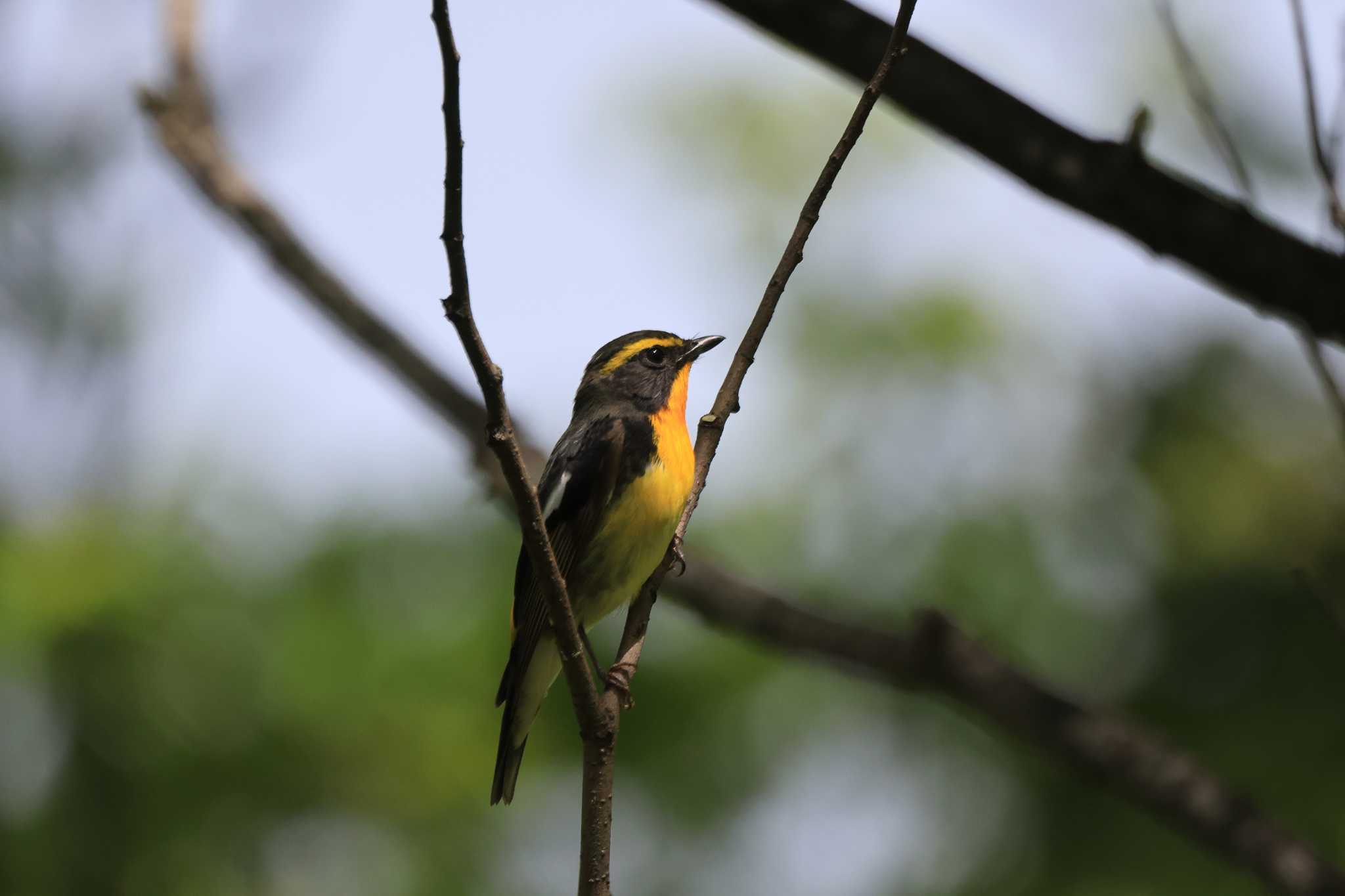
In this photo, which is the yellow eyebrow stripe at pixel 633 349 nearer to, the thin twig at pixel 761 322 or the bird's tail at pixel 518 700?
the bird's tail at pixel 518 700

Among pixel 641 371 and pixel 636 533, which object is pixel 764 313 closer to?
pixel 636 533

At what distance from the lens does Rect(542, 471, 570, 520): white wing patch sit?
4090mm

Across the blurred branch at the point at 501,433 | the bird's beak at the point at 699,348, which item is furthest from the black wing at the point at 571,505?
the blurred branch at the point at 501,433

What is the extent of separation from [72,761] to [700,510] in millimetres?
3819

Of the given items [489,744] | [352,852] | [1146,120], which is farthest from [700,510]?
[1146,120]

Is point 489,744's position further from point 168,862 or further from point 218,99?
point 218,99

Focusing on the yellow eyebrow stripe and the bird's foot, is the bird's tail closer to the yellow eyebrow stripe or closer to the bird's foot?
the bird's foot

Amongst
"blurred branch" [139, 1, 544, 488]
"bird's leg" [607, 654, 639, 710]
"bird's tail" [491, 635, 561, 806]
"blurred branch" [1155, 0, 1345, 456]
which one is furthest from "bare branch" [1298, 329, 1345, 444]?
"blurred branch" [139, 1, 544, 488]

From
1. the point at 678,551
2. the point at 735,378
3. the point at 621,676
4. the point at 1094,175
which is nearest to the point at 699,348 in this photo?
the point at 678,551

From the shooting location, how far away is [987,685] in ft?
14.6

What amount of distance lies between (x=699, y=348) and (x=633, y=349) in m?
0.27

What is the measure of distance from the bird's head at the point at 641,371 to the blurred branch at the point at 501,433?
2.01 metres

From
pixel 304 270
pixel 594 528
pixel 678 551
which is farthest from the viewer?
pixel 304 270

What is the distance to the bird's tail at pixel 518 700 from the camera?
3.91 meters
